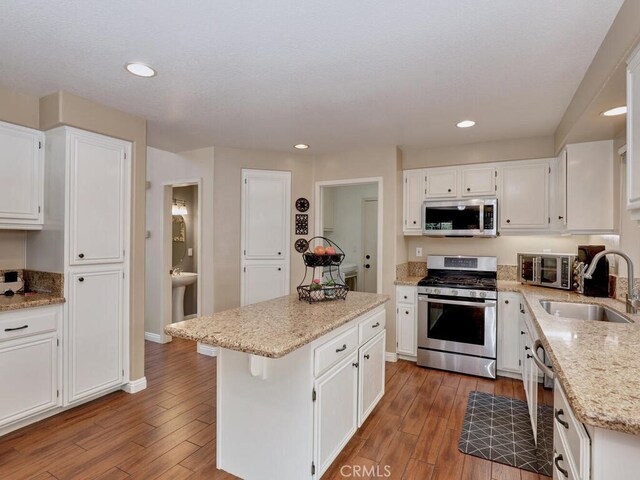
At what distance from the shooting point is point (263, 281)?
13.9ft

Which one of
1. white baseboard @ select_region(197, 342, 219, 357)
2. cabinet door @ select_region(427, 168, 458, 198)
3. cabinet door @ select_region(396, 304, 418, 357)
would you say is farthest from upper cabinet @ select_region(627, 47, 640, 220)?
white baseboard @ select_region(197, 342, 219, 357)

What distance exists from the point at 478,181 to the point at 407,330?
Result: 5.99 feet

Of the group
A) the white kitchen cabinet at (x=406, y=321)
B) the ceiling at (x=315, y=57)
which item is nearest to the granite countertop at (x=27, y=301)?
the ceiling at (x=315, y=57)

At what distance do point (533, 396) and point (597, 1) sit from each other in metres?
2.18

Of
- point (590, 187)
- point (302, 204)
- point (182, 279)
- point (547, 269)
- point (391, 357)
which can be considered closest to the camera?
point (590, 187)

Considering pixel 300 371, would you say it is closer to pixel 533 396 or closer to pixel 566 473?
pixel 566 473

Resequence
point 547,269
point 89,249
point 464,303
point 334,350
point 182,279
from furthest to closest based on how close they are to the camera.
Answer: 1. point 182,279
2. point 464,303
3. point 547,269
4. point 89,249
5. point 334,350

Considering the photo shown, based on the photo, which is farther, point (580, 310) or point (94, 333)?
point (94, 333)

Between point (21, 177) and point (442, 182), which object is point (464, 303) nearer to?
point (442, 182)

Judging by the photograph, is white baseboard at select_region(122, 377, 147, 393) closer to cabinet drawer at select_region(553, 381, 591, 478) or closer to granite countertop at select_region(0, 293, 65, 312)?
granite countertop at select_region(0, 293, 65, 312)

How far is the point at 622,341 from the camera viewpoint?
1565mm

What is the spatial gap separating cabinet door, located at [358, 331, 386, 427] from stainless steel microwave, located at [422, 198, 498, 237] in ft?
5.33

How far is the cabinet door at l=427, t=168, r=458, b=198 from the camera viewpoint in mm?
3936

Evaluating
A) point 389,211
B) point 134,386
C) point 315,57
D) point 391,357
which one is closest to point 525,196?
point 389,211
